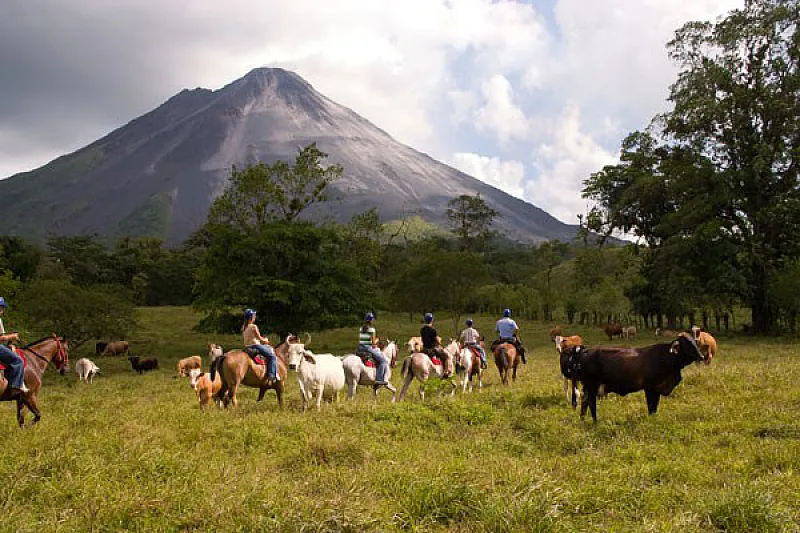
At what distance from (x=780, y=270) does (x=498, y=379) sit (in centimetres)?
2469

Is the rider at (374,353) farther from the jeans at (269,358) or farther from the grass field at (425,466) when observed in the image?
the jeans at (269,358)

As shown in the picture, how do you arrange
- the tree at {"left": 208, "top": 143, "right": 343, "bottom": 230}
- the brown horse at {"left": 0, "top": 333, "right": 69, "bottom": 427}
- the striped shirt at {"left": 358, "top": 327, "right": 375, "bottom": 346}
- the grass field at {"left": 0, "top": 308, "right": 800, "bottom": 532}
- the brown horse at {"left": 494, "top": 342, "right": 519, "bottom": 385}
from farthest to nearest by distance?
1. the tree at {"left": 208, "top": 143, "right": 343, "bottom": 230}
2. the brown horse at {"left": 494, "top": 342, "right": 519, "bottom": 385}
3. the striped shirt at {"left": 358, "top": 327, "right": 375, "bottom": 346}
4. the brown horse at {"left": 0, "top": 333, "right": 69, "bottom": 427}
5. the grass field at {"left": 0, "top": 308, "right": 800, "bottom": 532}

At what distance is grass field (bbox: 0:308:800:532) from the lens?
508 cm

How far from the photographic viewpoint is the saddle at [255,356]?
41.0 feet

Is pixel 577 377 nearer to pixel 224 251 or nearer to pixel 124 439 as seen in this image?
pixel 124 439

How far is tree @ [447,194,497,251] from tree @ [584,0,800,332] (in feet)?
156

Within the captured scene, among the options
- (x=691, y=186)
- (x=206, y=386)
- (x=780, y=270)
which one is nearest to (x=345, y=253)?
(x=691, y=186)

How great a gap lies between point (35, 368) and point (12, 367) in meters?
1.02

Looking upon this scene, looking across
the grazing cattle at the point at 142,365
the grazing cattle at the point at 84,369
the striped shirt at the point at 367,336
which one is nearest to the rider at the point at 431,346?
the striped shirt at the point at 367,336

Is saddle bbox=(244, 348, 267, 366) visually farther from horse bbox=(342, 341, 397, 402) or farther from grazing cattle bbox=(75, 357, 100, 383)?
grazing cattle bbox=(75, 357, 100, 383)

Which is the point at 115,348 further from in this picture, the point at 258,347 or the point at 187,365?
the point at 258,347

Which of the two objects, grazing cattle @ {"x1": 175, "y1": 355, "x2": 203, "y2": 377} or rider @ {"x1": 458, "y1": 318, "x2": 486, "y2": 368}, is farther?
grazing cattle @ {"x1": 175, "y1": 355, "x2": 203, "y2": 377}

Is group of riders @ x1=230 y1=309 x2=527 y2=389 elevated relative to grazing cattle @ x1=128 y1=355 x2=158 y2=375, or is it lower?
elevated

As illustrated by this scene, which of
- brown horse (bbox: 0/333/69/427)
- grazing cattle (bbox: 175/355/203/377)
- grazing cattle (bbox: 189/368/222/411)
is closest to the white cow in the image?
grazing cattle (bbox: 189/368/222/411)
